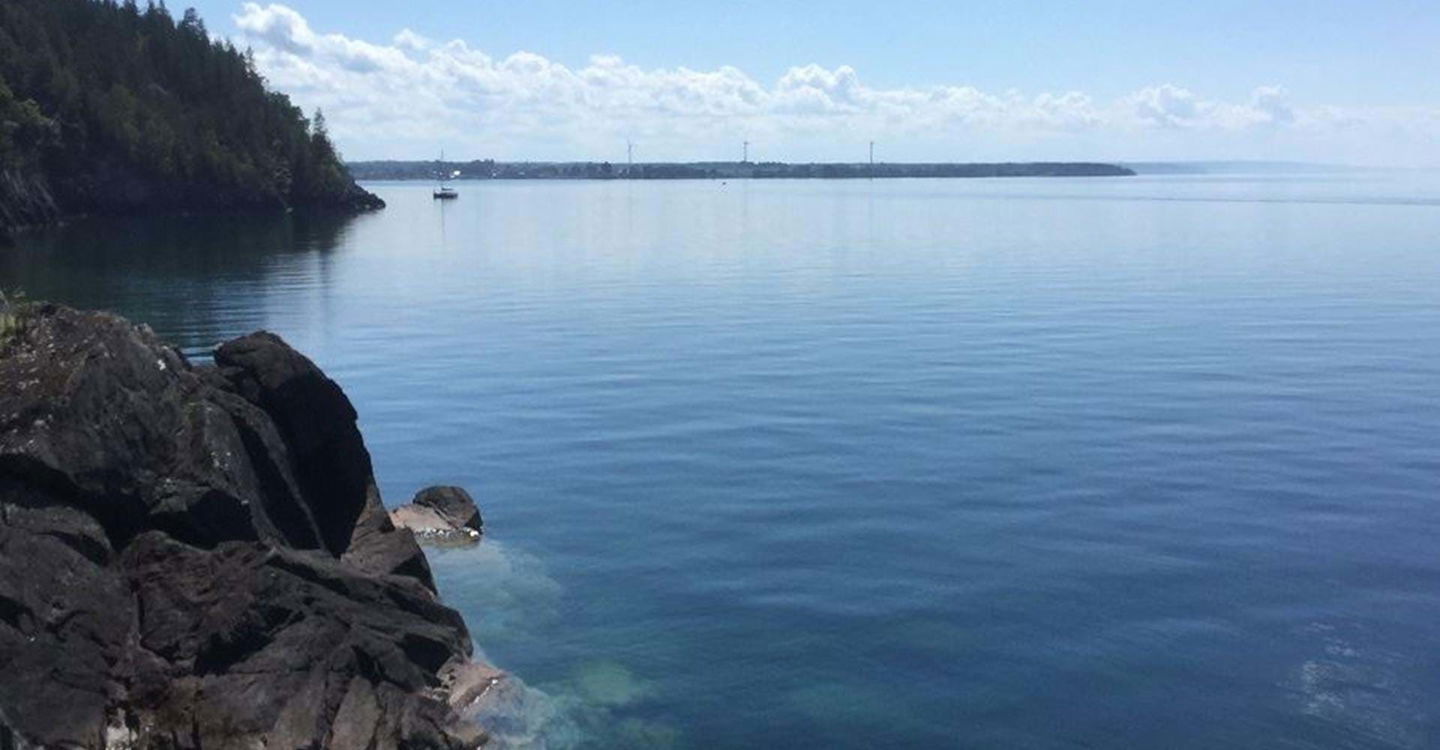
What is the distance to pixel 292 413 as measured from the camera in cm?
2739

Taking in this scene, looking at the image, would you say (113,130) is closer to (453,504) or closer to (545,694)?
(453,504)

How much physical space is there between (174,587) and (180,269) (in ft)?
262

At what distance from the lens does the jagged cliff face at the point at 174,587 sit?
1806 cm

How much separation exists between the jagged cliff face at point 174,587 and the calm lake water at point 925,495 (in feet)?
7.90

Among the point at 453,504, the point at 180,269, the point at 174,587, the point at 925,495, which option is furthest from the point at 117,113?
the point at 174,587

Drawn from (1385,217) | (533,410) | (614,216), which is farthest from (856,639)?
(614,216)

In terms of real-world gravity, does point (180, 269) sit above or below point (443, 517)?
above

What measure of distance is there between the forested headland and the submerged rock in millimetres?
109024

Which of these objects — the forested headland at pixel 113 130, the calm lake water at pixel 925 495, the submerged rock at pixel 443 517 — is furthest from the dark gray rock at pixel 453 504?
the forested headland at pixel 113 130

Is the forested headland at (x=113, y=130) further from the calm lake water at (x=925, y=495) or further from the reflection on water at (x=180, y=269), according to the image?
the calm lake water at (x=925, y=495)

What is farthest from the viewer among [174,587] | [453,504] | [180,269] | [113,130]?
[113,130]

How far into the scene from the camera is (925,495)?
3291 centimetres

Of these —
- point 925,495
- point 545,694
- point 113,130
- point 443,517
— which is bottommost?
point 545,694

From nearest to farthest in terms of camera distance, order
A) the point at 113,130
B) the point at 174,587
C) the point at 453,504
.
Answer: the point at 174,587
the point at 453,504
the point at 113,130
